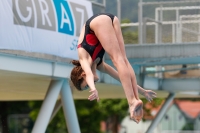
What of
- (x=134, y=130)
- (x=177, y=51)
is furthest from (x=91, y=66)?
(x=134, y=130)

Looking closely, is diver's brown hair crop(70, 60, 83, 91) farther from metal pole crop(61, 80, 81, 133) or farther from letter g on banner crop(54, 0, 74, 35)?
metal pole crop(61, 80, 81, 133)

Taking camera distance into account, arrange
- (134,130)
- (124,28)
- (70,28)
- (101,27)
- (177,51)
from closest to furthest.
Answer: (101,27), (70,28), (177,51), (124,28), (134,130)

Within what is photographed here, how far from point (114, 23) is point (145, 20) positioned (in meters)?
9.16

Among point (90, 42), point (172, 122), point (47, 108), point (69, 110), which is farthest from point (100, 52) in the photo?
point (172, 122)

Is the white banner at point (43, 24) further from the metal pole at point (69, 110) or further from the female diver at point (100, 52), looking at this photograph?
the female diver at point (100, 52)

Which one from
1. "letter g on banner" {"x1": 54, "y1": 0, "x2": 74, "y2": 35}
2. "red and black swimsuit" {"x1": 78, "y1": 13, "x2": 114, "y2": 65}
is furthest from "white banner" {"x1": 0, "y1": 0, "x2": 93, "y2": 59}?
"red and black swimsuit" {"x1": 78, "y1": 13, "x2": 114, "y2": 65}

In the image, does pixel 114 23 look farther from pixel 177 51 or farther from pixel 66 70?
pixel 177 51

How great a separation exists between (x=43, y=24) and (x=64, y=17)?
3.19ft

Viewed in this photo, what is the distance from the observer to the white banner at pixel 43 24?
49.8ft

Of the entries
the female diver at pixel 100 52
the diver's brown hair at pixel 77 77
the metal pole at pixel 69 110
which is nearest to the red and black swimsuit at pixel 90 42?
the female diver at pixel 100 52

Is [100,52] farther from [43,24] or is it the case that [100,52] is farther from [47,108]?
[47,108]

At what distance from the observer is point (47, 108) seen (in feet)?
59.1

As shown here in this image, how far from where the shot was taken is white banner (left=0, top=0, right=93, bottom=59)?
15.2 metres

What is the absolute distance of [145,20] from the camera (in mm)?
19453
